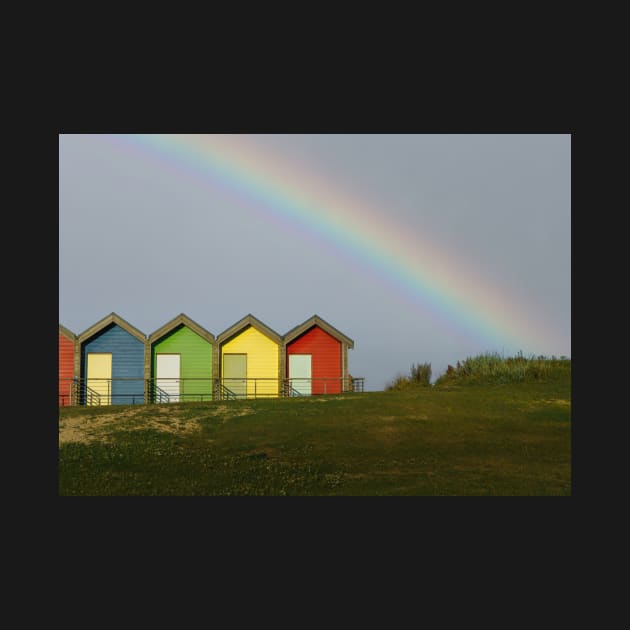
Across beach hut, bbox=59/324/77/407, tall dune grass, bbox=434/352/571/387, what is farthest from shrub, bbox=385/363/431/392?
beach hut, bbox=59/324/77/407

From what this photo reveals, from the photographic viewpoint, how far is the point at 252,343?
109 feet

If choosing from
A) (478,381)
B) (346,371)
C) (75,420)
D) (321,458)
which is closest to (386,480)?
(321,458)

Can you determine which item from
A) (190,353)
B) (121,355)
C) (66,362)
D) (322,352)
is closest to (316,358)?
(322,352)

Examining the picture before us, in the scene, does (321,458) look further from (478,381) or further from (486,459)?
(478,381)

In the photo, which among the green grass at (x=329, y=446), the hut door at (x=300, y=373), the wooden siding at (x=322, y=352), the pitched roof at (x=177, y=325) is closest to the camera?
the green grass at (x=329, y=446)

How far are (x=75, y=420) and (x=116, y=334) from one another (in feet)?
30.9

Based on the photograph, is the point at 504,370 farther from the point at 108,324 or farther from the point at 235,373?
the point at 108,324

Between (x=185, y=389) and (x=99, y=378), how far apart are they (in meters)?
3.53

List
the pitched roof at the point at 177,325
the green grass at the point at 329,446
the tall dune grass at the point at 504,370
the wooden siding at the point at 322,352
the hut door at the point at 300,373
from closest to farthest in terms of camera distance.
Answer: the green grass at the point at 329,446 → the tall dune grass at the point at 504,370 → the pitched roof at the point at 177,325 → the hut door at the point at 300,373 → the wooden siding at the point at 322,352

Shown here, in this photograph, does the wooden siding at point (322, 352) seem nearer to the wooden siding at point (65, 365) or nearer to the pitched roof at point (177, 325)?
the pitched roof at point (177, 325)

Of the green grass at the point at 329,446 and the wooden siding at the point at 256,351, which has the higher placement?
the wooden siding at the point at 256,351

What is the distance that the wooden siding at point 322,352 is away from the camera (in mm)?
33375

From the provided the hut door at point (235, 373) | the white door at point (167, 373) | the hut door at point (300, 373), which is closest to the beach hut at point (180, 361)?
the white door at point (167, 373)

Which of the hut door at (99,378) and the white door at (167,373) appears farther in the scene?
the white door at (167,373)
